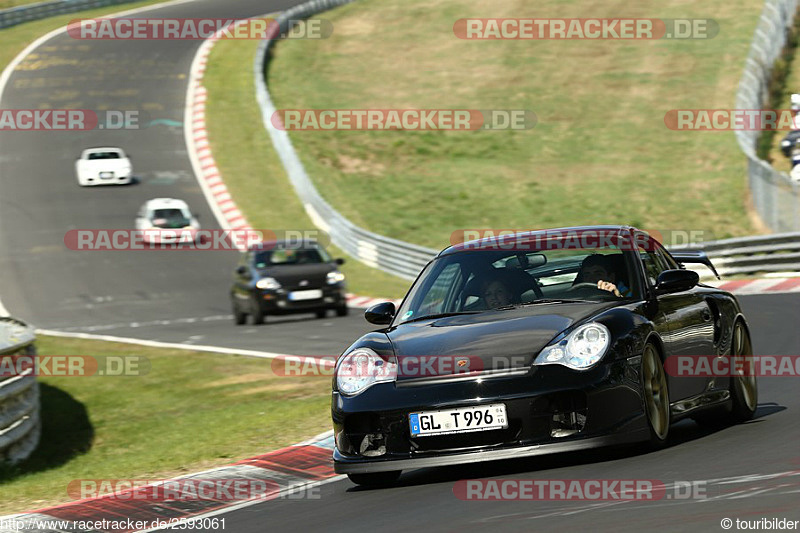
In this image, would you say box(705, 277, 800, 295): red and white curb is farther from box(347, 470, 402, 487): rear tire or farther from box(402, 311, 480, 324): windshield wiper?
box(347, 470, 402, 487): rear tire

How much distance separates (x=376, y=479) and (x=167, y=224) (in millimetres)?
27643

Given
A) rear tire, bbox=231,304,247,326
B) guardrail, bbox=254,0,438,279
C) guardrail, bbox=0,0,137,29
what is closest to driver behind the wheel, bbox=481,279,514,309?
rear tire, bbox=231,304,247,326

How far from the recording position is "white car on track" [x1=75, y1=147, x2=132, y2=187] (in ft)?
129

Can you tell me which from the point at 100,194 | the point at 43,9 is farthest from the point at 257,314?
the point at 43,9

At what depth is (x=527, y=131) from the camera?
42.3 meters

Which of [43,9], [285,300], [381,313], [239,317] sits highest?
[43,9]

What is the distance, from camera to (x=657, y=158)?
37844 mm

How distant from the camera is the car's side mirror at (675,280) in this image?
785cm

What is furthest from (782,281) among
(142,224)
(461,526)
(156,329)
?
(142,224)

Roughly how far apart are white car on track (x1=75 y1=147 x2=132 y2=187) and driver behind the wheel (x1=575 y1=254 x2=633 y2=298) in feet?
107

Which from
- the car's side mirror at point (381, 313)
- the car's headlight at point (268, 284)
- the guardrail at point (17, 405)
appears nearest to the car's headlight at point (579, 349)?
the car's side mirror at point (381, 313)

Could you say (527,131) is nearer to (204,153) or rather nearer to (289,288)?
(204,153)

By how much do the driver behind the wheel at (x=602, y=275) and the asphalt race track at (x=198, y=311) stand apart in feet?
3.16

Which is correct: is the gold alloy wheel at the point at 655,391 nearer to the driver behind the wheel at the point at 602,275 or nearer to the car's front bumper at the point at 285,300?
the driver behind the wheel at the point at 602,275
